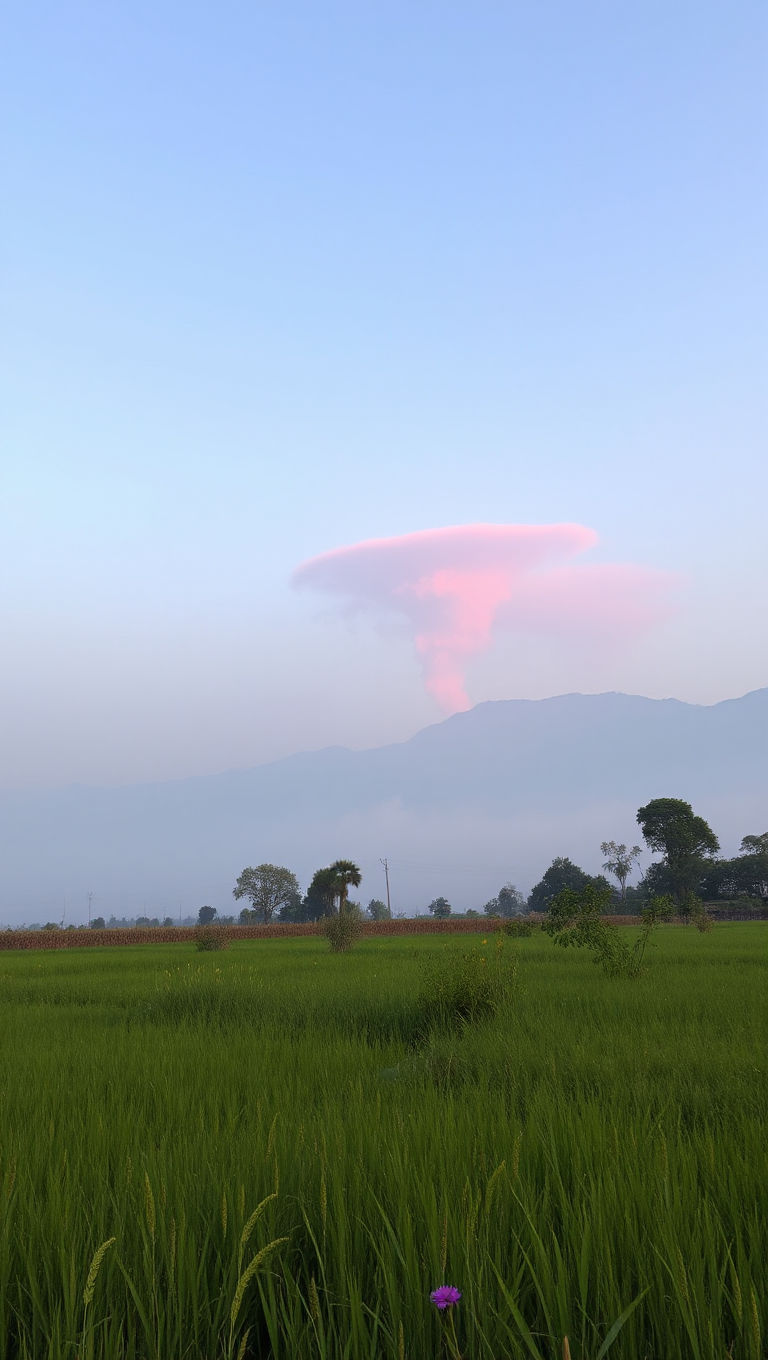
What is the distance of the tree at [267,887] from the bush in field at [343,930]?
11154cm

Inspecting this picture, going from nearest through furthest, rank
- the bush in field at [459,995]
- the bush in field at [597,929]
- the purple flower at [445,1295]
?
the purple flower at [445,1295] < the bush in field at [459,995] < the bush in field at [597,929]

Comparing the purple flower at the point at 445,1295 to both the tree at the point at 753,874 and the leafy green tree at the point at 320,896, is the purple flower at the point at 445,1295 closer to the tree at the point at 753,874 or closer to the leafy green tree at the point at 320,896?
the leafy green tree at the point at 320,896

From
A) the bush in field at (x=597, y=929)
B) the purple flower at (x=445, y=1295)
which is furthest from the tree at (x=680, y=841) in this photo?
the purple flower at (x=445, y=1295)

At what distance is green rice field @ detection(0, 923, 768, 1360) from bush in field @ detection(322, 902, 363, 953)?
23.8 meters

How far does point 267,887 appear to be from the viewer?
14000cm

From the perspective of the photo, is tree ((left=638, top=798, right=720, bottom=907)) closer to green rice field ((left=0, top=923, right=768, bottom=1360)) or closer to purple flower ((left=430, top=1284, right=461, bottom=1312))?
green rice field ((left=0, top=923, right=768, bottom=1360))

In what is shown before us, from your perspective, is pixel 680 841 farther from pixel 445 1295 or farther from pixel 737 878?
pixel 445 1295

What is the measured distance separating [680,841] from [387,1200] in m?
102

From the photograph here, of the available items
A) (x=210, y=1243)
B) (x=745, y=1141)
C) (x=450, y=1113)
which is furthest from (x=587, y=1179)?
(x=210, y=1243)

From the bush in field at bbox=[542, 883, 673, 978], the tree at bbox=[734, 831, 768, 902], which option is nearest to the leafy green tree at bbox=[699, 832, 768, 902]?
the tree at bbox=[734, 831, 768, 902]

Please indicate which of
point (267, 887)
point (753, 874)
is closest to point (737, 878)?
point (753, 874)

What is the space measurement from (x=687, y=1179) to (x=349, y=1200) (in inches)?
49.4

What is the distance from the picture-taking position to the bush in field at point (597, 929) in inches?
576

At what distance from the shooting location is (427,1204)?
2.46 m
